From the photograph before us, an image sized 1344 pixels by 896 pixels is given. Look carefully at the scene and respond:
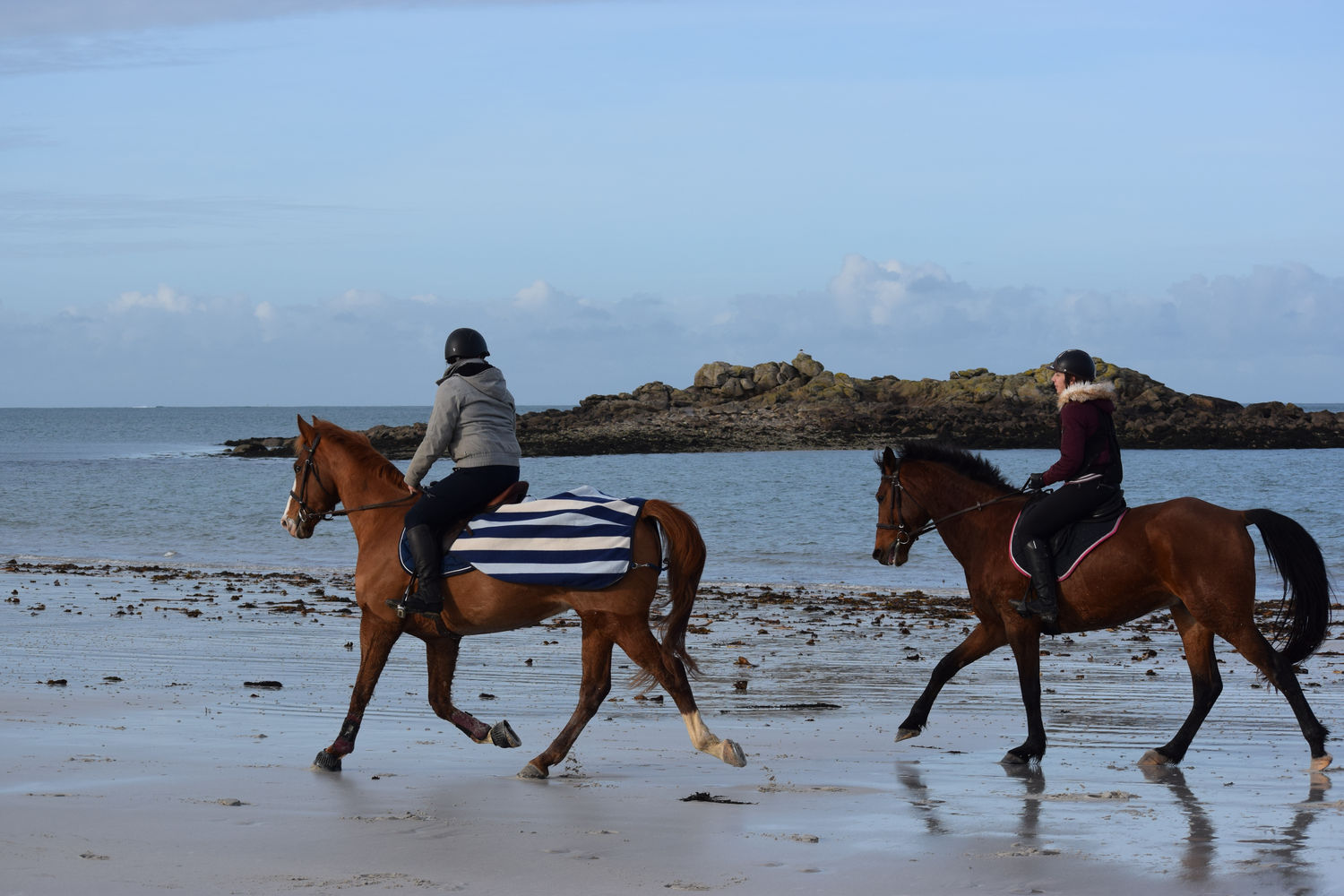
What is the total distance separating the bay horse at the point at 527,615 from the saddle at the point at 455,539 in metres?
→ 0.06

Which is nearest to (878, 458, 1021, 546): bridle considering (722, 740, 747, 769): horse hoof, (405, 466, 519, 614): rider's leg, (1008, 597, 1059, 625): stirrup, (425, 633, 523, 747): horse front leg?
(1008, 597, 1059, 625): stirrup

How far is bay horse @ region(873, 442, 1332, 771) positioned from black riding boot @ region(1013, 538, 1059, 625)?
81 millimetres

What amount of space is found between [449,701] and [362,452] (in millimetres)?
1635

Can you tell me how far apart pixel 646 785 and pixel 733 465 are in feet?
186

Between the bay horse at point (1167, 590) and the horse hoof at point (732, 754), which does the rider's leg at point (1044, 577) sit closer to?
the bay horse at point (1167, 590)

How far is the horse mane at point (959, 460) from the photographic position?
860cm

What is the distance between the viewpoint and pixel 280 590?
1767 cm

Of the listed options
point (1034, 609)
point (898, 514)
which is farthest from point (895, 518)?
point (1034, 609)

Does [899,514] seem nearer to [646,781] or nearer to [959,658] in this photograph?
[959,658]

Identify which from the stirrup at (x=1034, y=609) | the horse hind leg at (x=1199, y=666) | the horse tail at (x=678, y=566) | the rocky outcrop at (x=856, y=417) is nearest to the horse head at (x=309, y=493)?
the horse tail at (x=678, y=566)

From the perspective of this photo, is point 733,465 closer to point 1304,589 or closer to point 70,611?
point 70,611

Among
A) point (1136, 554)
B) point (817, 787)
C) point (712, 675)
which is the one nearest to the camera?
point (817, 787)

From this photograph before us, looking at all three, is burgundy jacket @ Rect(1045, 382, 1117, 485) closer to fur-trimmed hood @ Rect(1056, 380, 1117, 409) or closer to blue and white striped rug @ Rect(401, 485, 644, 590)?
fur-trimmed hood @ Rect(1056, 380, 1117, 409)

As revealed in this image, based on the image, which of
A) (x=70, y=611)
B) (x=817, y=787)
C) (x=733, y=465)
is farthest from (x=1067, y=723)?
(x=733, y=465)
